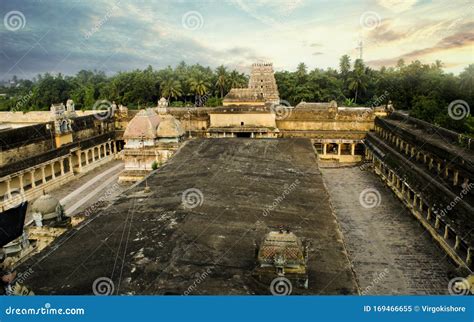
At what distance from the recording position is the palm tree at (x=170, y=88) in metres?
74.1

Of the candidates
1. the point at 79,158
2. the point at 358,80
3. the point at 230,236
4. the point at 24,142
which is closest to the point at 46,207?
the point at 230,236

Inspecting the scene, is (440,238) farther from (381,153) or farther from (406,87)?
(406,87)

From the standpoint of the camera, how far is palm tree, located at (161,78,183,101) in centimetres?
7412

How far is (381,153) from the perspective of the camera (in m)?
33.9

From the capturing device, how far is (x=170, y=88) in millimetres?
74250

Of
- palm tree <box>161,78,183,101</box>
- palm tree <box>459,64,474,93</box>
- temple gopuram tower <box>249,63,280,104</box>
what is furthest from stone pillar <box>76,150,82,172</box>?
palm tree <box>459,64,474,93</box>

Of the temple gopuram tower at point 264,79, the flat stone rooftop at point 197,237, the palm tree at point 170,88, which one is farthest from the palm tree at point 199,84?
the flat stone rooftop at point 197,237

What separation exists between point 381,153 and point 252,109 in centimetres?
1334

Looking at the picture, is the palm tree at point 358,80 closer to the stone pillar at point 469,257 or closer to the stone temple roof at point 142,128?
the stone temple roof at point 142,128

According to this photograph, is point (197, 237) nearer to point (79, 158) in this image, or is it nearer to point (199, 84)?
point (79, 158)

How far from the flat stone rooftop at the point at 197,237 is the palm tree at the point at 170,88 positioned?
52.6 meters

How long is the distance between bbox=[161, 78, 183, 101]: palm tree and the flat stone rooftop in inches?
2071

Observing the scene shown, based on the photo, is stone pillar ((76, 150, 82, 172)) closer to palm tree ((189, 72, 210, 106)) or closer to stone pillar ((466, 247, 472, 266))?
stone pillar ((466, 247, 472, 266))

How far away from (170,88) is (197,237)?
207 ft
